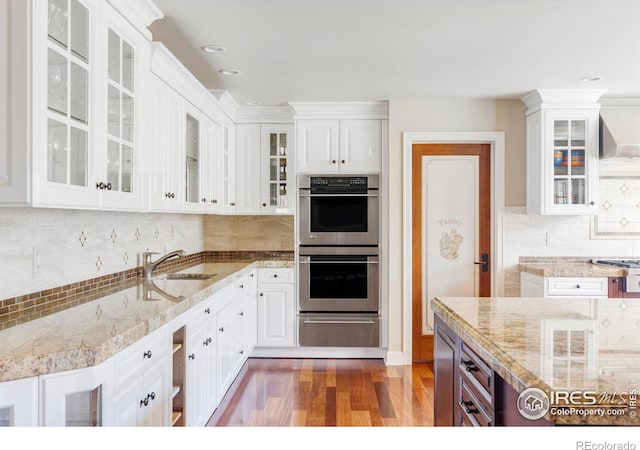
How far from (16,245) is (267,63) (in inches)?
81.9

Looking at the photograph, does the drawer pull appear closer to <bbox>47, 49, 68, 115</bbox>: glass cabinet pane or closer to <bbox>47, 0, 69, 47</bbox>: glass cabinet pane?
<bbox>47, 49, 68, 115</bbox>: glass cabinet pane

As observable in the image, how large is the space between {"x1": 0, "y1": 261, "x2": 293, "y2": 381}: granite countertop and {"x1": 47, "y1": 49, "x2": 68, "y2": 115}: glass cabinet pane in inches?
30.6

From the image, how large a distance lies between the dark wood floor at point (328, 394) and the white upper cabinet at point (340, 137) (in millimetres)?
1832

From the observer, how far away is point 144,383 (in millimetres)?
1789

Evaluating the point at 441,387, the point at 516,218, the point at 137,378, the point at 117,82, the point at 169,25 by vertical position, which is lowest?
the point at 441,387

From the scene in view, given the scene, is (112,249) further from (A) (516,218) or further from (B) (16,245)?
(A) (516,218)

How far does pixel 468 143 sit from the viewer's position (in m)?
4.35

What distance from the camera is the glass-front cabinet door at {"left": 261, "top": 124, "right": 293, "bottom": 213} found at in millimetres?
4590

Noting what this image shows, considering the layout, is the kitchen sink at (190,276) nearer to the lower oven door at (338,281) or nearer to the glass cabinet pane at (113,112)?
the lower oven door at (338,281)

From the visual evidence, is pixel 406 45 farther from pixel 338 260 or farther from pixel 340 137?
pixel 338 260

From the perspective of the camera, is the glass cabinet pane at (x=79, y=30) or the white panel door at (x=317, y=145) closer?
the glass cabinet pane at (x=79, y=30)

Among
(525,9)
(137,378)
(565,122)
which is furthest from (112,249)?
(565,122)

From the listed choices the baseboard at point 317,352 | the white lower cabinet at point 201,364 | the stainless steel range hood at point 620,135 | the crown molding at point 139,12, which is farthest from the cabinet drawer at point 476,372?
the stainless steel range hood at point 620,135

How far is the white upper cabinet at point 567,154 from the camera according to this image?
4.04 meters
